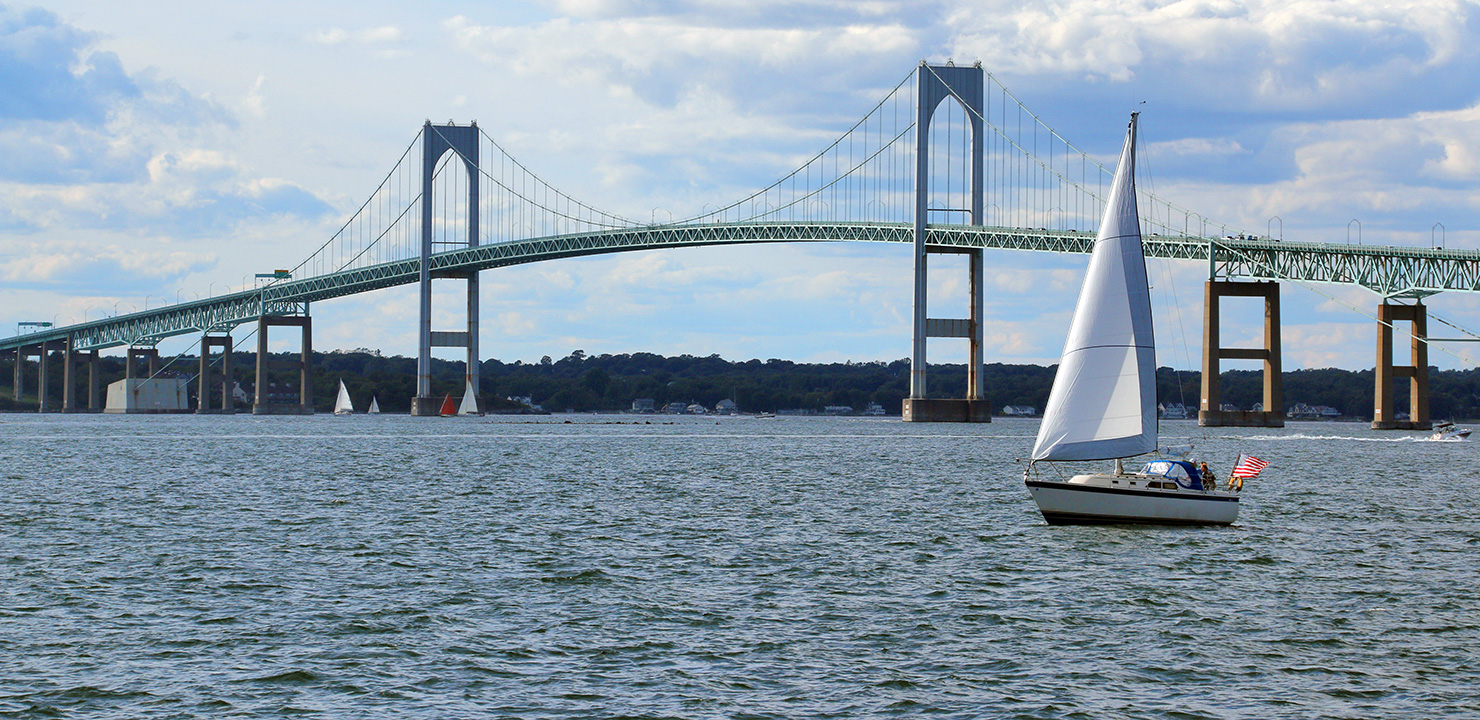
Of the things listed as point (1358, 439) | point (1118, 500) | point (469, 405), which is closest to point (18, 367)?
point (469, 405)

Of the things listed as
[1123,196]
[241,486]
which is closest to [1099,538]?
[1123,196]

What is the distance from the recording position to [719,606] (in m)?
15.8

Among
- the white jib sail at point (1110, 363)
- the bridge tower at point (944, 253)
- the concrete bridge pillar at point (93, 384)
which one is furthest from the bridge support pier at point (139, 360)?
the white jib sail at point (1110, 363)

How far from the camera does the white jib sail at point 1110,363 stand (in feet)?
73.7

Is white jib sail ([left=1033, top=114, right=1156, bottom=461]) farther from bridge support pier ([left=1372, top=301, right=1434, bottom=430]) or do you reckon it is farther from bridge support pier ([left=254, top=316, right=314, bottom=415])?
bridge support pier ([left=254, top=316, right=314, bottom=415])

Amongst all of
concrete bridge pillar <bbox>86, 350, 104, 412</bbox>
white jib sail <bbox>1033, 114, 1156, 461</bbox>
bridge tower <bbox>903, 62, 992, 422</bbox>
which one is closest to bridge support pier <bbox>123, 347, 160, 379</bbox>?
concrete bridge pillar <bbox>86, 350, 104, 412</bbox>

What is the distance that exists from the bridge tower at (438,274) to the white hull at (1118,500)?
288ft

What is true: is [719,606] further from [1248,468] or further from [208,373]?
[208,373]

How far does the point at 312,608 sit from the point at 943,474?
2575 cm

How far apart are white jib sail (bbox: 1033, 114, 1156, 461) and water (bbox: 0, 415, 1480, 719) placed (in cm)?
141

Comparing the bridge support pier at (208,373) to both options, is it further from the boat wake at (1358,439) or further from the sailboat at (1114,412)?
the sailboat at (1114,412)

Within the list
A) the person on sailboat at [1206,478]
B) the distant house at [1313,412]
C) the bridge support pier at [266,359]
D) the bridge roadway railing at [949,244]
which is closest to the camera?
the person on sailboat at [1206,478]

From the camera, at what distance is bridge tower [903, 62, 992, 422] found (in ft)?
286

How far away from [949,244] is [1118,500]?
67474 millimetres
